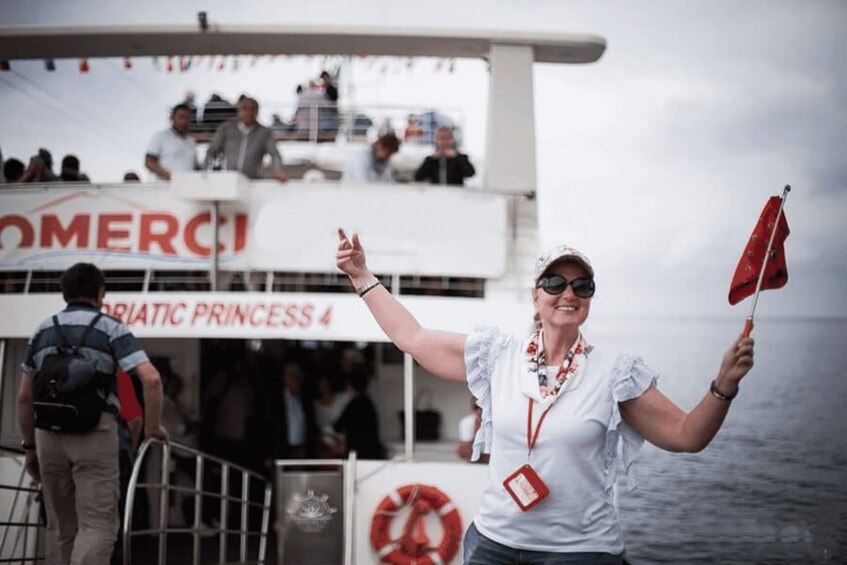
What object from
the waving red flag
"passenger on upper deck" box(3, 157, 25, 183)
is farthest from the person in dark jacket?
"passenger on upper deck" box(3, 157, 25, 183)

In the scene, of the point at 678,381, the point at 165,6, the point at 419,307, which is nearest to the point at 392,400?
the point at 419,307

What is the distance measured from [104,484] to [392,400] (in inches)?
102

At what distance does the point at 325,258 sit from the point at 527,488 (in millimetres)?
3716

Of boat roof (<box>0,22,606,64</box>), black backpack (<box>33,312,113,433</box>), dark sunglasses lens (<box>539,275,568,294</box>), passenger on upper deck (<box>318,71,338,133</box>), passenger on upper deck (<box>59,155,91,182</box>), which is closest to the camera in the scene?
dark sunglasses lens (<box>539,275,568,294</box>)

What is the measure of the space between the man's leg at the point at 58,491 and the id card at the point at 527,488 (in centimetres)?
217

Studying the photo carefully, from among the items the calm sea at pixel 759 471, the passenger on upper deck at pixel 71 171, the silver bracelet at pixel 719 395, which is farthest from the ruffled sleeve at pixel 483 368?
the passenger on upper deck at pixel 71 171

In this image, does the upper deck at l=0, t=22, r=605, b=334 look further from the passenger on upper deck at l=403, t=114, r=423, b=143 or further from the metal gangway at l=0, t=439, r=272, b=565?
the passenger on upper deck at l=403, t=114, r=423, b=143

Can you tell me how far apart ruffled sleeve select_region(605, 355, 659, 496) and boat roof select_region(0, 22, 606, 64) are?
4524mm

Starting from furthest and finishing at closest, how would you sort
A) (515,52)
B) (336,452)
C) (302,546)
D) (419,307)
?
(515,52), (336,452), (419,307), (302,546)

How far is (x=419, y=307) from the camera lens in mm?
5340


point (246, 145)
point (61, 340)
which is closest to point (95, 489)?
point (61, 340)

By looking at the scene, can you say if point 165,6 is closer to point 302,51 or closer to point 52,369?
point 302,51

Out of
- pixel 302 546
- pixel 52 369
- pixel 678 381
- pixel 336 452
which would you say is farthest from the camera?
pixel 678 381

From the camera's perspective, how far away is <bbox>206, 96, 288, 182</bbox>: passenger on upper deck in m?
6.47
